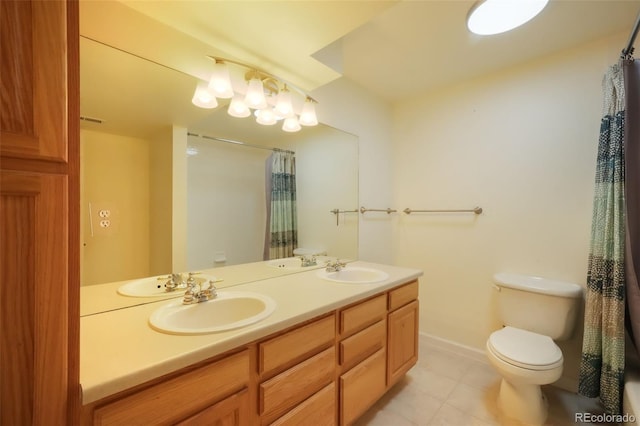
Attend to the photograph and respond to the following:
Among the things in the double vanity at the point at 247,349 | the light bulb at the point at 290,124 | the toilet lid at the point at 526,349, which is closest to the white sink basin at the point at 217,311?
the double vanity at the point at 247,349

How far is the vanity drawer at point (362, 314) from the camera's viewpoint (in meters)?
1.29

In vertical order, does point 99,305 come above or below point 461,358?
above

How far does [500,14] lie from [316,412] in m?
2.12

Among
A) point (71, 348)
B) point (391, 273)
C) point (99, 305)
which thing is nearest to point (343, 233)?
point (391, 273)

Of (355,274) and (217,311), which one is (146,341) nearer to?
(217,311)

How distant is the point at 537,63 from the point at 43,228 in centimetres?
281

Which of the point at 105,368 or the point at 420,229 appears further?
the point at 420,229

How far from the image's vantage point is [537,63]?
191cm

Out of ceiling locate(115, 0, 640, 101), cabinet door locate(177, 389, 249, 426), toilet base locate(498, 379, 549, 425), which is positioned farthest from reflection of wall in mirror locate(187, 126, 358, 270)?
toilet base locate(498, 379, 549, 425)

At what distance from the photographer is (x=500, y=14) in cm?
133

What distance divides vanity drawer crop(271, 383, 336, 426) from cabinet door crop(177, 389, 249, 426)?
162 millimetres

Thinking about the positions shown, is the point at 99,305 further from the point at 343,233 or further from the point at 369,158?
the point at 369,158

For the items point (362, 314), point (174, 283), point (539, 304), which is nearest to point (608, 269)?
point (539, 304)

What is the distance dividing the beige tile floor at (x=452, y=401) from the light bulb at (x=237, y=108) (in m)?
1.95
